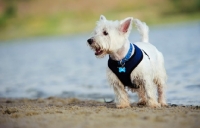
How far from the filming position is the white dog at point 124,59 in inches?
290

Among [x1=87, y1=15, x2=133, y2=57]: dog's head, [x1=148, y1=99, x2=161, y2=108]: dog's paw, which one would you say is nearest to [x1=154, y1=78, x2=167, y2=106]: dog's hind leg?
[x1=148, y1=99, x2=161, y2=108]: dog's paw

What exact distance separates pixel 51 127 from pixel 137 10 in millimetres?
48836

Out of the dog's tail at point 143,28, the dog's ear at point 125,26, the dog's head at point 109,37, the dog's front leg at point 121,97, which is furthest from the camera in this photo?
the dog's tail at point 143,28

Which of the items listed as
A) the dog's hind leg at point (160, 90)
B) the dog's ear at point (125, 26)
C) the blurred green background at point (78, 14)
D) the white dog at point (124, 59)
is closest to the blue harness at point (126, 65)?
the white dog at point (124, 59)

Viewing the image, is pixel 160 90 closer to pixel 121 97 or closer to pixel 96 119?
pixel 121 97

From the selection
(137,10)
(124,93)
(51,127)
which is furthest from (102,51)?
(137,10)

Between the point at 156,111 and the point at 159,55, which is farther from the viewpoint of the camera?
the point at 159,55

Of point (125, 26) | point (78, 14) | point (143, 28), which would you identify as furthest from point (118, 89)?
point (78, 14)

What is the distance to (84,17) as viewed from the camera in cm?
5475

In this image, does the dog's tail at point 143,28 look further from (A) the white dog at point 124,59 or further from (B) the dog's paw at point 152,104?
(B) the dog's paw at point 152,104

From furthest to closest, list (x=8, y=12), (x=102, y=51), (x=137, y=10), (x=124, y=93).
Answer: (x=8, y=12)
(x=137, y=10)
(x=124, y=93)
(x=102, y=51)

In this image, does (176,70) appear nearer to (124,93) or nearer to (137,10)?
(124,93)

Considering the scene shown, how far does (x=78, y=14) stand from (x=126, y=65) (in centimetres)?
4935

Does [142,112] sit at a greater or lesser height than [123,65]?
lesser
